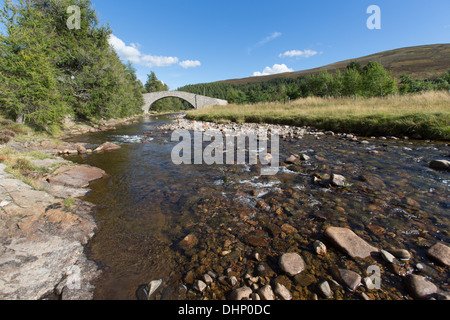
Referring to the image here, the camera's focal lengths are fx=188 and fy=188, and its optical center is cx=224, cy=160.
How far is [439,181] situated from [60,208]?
8393mm

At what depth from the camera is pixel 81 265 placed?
2.38 m

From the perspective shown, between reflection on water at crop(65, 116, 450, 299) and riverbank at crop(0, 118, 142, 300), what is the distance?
0.20 meters

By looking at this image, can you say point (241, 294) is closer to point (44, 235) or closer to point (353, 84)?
point (44, 235)

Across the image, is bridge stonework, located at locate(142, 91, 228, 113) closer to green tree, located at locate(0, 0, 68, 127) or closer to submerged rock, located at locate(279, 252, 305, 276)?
green tree, located at locate(0, 0, 68, 127)

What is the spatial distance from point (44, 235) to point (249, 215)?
3.23 metres

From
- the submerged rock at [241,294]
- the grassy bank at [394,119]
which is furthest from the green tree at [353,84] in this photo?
the submerged rock at [241,294]

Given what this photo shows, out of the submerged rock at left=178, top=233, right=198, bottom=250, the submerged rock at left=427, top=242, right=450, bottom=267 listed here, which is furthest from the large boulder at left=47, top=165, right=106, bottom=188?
the submerged rock at left=427, top=242, right=450, bottom=267

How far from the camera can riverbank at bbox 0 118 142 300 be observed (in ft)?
6.63

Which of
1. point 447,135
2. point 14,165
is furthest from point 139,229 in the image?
point 447,135

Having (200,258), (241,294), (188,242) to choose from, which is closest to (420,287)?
(241,294)

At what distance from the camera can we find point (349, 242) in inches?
104
